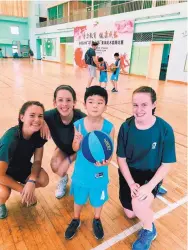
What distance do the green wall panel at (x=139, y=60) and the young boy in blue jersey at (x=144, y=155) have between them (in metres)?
12.8

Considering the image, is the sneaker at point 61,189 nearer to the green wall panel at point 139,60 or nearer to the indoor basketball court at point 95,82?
the indoor basketball court at point 95,82

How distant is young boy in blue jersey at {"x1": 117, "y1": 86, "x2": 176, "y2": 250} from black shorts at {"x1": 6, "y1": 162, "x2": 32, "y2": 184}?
95 centimetres

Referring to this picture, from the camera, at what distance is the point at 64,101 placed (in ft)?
6.59

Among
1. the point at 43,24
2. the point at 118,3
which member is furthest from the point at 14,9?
the point at 118,3

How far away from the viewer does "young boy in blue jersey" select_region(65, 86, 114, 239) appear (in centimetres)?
168

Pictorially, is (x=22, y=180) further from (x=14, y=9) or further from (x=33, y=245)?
(x=14, y=9)

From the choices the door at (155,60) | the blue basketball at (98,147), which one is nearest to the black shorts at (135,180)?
the blue basketball at (98,147)

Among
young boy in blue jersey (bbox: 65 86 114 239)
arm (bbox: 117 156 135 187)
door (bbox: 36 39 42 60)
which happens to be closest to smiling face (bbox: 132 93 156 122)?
young boy in blue jersey (bbox: 65 86 114 239)

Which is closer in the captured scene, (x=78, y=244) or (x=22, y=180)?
(x=78, y=244)

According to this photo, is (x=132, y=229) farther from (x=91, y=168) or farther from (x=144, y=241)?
(x=91, y=168)

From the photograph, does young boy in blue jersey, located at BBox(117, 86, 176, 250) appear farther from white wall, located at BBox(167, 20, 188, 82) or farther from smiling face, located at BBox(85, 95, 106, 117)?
white wall, located at BBox(167, 20, 188, 82)

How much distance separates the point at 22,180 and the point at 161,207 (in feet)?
4.96

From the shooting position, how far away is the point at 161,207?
2.24 meters

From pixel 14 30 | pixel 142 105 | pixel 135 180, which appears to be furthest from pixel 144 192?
pixel 14 30
